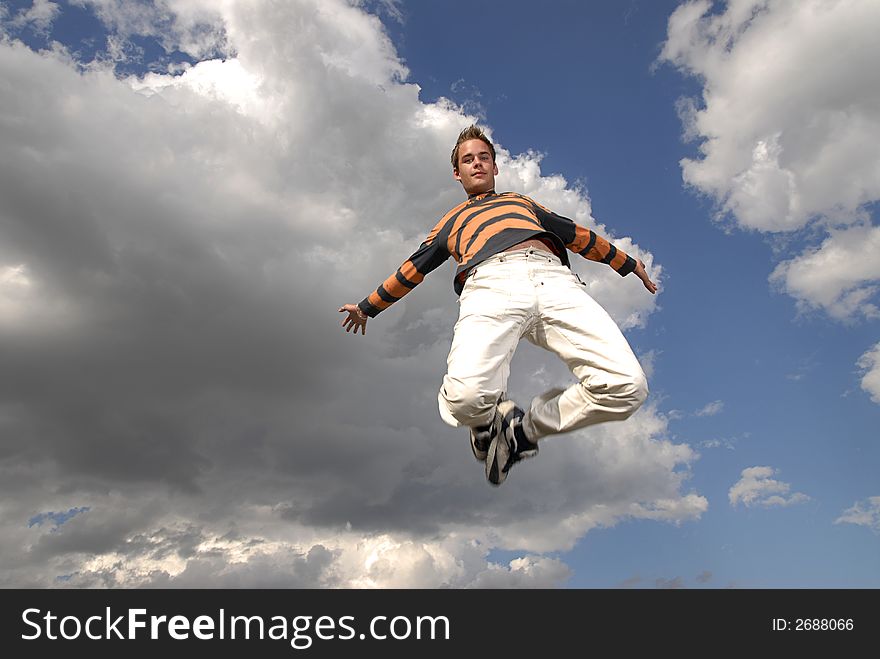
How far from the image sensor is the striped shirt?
553cm

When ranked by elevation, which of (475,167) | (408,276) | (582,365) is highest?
(475,167)

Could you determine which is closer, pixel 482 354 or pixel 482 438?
pixel 482 354

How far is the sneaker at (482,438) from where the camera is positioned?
5.01 m

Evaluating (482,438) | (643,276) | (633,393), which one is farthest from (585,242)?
(482,438)

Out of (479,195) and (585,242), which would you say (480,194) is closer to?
(479,195)

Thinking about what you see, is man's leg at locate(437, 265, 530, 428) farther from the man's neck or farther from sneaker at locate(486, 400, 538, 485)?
the man's neck

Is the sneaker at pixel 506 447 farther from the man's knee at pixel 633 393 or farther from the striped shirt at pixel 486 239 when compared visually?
the striped shirt at pixel 486 239

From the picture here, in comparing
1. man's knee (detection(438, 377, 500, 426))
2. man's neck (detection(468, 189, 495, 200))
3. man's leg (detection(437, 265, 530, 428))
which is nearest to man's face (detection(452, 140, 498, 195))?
man's neck (detection(468, 189, 495, 200))

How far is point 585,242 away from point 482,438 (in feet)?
7.71

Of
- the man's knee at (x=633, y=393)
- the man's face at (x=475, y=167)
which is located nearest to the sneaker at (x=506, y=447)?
the man's knee at (x=633, y=393)

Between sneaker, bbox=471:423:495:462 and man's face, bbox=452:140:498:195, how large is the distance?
8.00ft

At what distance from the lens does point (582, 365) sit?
494 cm

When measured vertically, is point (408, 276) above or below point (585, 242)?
below
